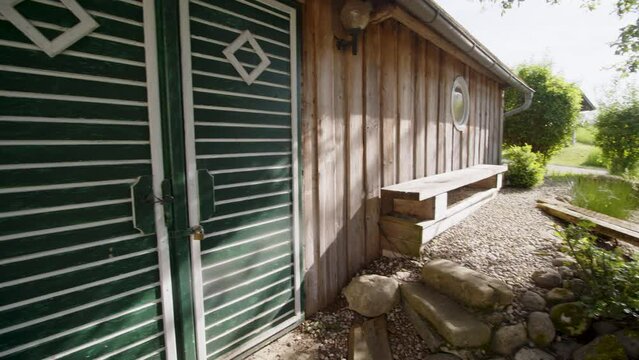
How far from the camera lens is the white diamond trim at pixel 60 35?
1270 mm

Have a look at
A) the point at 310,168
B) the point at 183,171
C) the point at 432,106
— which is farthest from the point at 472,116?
the point at 183,171

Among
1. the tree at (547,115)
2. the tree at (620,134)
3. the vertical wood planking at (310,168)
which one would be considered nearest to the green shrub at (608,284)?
the vertical wood planking at (310,168)

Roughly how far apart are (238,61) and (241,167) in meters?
0.75

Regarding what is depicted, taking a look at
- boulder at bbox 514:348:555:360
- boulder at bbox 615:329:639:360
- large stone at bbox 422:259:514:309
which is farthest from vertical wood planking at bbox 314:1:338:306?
boulder at bbox 615:329:639:360

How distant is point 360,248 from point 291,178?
52.5 inches

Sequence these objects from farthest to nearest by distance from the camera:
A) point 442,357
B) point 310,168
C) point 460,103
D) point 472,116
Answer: point 472,116 < point 460,103 < point 310,168 < point 442,357

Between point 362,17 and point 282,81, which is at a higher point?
point 362,17

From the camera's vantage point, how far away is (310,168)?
8.82 feet

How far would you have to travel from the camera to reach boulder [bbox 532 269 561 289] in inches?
111

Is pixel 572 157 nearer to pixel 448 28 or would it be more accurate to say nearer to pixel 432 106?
pixel 432 106

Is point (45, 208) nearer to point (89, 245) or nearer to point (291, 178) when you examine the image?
point (89, 245)

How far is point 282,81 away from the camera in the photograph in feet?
7.84

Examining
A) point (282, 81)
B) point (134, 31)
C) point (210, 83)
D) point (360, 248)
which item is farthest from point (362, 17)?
point (360, 248)

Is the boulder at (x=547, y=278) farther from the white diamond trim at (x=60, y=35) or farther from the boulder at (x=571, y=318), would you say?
the white diamond trim at (x=60, y=35)
